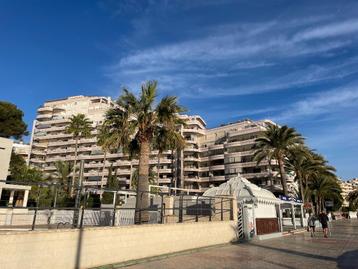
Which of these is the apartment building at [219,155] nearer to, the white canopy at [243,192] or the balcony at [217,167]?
the balcony at [217,167]

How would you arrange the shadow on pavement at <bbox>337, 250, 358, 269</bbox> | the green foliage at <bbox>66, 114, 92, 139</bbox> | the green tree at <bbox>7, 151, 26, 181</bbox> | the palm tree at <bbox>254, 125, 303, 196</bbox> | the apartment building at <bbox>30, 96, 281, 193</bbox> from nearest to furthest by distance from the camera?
the shadow on pavement at <bbox>337, 250, 358, 269</bbox>
the palm tree at <bbox>254, 125, 303, 196</bbox>
the green tree at <bbox>7, 151, 26, 181</bbox>
the green foliage at <bbox>66, 114, 92, 139</bbox>
the apartment building at <bbox>30, 96, 281, 193</bbox>

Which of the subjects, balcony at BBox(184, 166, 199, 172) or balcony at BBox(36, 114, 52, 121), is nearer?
balcony at BBox(184, 166, 199, 172)

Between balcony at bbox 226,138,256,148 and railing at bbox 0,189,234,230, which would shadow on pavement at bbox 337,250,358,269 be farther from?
balcony at bbox 226,138,256,148

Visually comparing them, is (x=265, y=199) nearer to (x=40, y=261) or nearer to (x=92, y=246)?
(x=92, y=246)

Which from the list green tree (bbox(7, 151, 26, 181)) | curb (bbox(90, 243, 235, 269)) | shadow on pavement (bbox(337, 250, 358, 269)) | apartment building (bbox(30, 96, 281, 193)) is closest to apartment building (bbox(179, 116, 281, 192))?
Answer: apartment building (bbox(30, 96, 281, 193))

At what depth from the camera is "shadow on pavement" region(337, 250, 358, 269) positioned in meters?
9.57

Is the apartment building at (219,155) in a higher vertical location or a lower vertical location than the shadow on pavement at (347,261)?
higher

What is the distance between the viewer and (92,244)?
8.91 m

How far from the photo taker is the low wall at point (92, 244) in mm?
7105

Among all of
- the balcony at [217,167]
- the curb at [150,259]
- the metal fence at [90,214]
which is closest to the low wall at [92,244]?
the curb at [150,259]

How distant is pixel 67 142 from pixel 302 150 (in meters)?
78.0

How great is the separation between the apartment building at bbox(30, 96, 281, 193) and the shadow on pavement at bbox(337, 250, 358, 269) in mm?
55653

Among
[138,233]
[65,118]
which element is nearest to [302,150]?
[138,233]

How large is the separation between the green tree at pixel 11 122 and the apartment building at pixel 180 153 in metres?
32.0
